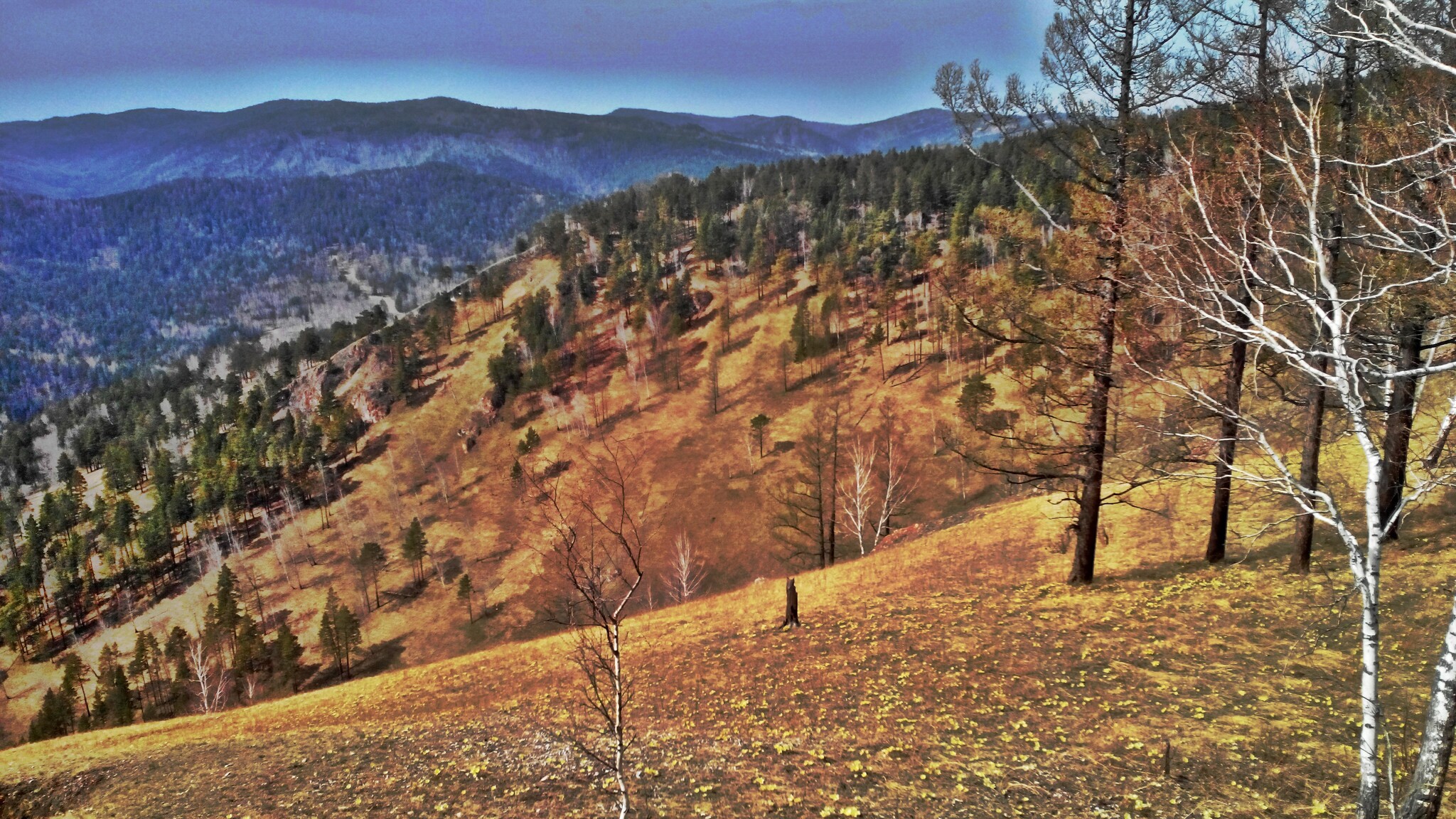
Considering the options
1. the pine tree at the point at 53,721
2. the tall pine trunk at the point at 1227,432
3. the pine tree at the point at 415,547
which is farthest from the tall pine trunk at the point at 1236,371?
the pine tree at the point at 53,721

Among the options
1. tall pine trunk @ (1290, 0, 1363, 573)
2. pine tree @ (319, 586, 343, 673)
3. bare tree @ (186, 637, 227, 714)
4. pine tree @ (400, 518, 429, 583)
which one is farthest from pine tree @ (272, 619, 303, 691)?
tall pine trunk @ (1290, 0, 1363, 573)

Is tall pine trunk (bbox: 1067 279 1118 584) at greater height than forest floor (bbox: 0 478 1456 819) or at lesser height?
greater

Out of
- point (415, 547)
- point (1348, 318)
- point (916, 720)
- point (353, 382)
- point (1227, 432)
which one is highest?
point (1348, 318)

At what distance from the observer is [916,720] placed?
12656 millimetres

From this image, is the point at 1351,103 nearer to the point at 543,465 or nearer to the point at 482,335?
the point at 543,465

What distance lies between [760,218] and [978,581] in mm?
140971

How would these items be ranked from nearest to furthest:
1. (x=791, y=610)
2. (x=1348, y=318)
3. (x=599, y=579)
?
(x=1348, y=318), (x=599, y=579), (x=791, y=610)

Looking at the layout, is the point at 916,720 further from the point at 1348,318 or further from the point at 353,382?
the point at 353,382

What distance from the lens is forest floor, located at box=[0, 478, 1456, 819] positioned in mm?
10047

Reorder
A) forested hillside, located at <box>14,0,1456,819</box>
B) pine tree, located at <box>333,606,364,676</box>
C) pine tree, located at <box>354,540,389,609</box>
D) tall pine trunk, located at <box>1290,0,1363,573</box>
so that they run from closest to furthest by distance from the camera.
Result: forested hillside, located at <box>14,0,1456,819</box> < tall pine trunk, located at <box>1290,0,1363,573</box> < pine tree, located at <box>333,606,364,676</box> < pine tree, located at <box>354,540,389,609</box>

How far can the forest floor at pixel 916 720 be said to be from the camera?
33.0 ft

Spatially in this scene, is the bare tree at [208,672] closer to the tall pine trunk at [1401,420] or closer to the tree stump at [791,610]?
the tree stump at [791,610]

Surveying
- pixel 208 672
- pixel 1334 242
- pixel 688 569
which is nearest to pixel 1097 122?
pixel 1334 242

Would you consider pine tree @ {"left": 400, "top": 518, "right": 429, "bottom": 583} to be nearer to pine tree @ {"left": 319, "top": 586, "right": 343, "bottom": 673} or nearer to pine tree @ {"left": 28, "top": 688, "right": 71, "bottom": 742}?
pine tree @ {"left": 319, "top": 586, "right": 343, "bottom": 673}
